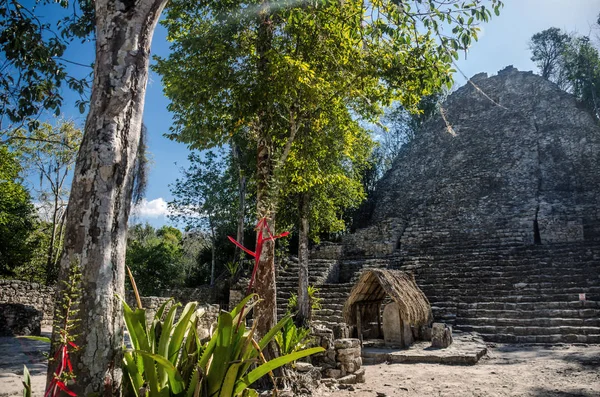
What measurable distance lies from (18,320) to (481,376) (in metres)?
9.30

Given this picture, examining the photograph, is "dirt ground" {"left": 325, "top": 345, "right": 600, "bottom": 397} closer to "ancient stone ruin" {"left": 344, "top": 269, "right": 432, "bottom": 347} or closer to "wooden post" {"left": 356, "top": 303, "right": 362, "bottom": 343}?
"ancient stone ruin" {"left": 344, "top": 269, "right": 432, "bottom": 347}

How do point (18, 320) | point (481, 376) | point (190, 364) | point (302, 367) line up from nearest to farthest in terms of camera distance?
point (190, 364)
point (302, 367)
point (481, 376)
point (18, 320)

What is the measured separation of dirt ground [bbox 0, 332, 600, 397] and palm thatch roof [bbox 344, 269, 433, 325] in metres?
1.63

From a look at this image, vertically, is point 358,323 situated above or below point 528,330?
above

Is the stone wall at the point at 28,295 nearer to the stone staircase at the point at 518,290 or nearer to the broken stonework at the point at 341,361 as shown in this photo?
the broken stonework at the point at 341,361

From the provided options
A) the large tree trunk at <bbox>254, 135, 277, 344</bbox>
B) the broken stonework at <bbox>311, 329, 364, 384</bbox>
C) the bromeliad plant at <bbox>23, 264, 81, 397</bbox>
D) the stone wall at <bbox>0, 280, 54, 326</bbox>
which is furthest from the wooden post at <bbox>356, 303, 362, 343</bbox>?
the stone wall at <bbox>0, 280, 54, 326</bbox>

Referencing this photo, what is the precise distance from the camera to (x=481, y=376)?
6008mm

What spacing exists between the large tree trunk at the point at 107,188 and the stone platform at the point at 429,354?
640 cm

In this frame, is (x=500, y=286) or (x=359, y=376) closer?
(x=359, y=376)

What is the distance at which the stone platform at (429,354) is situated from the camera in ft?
23.8

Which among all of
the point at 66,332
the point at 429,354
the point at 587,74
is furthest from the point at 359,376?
the point at 587,74

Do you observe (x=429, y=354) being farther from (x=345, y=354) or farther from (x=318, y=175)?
(x=318, y=175)

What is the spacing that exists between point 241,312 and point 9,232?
54.7 feet

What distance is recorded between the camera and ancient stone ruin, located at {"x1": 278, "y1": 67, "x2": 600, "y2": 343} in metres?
10.7
